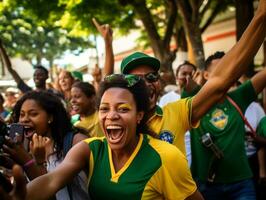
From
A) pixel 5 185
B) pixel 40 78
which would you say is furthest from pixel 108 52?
pixel 5 185

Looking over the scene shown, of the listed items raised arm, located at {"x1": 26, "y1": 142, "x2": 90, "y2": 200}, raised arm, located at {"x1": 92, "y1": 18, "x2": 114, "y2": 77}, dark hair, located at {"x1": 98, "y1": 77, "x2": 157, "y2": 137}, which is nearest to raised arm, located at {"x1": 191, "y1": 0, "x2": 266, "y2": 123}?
dark hair, located at {"x1": 98, "y1": 77, "x2": 157, "y2": 137}

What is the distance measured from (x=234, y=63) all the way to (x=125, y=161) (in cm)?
99

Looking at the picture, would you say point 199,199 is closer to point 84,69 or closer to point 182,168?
Answer: point 182,168

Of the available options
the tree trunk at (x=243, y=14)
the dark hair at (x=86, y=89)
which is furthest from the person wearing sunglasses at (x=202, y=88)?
the tree trunk at (x=243, y=14)

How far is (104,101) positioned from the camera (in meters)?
2.63

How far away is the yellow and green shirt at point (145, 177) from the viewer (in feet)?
8.01

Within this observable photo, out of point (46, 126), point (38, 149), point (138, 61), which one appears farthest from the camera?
point (46, 126)

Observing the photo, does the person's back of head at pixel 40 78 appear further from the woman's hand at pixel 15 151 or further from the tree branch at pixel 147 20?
the tree branch at pixel 147 20

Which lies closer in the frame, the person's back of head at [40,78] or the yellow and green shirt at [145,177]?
the yellow and green shirt at [145,177]

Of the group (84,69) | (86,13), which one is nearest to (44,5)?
(86,13)

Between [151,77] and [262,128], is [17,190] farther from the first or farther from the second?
[262,128]

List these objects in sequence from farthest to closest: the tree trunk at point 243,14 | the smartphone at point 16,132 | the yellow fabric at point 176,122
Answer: the tree trunk at point 243,14
the yellow fabric at point 176,122
the smartphone at point 16,132

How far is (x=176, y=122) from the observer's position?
10.5 ft

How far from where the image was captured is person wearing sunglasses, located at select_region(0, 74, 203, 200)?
8.02 ft
